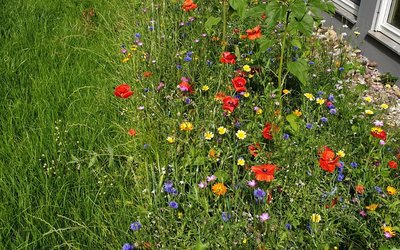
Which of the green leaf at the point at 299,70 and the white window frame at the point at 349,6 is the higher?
the green leaf at the point at 299,70

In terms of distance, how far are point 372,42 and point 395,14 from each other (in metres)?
0.31

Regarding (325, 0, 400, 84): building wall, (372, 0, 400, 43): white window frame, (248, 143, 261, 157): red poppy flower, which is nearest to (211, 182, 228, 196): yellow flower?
(248, 143, 261, 157): red poppy flower

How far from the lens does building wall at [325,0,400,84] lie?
3.70 m

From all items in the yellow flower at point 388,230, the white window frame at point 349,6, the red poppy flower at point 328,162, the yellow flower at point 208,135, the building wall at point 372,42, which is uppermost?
the red poppy flower at point 328,162

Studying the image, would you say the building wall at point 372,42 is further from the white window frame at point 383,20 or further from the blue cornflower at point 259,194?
the blue cornflower at point 259,194

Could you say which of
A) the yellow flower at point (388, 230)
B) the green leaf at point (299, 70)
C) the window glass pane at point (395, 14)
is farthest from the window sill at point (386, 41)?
the yellow flower at point (388, 230)

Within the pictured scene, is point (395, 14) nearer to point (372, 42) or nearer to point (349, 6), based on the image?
point (372, 42)

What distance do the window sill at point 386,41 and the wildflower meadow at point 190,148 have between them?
414mm

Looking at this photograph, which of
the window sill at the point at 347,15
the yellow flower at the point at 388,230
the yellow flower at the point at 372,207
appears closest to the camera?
the yellow flower at the point at 388,230

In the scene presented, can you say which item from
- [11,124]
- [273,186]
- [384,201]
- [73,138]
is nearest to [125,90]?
[73,138]

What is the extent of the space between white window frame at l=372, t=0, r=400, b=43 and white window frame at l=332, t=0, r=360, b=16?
17.0 inches

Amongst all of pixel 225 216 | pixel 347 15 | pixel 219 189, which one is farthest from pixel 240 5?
pixel 347 15

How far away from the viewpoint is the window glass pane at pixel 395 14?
3.79m

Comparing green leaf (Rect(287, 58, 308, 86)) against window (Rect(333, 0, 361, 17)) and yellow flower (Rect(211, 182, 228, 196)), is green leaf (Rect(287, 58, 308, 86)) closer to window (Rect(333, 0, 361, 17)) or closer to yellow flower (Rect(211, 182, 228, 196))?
yellow flower (Rect(211, 182, 228, 196))
